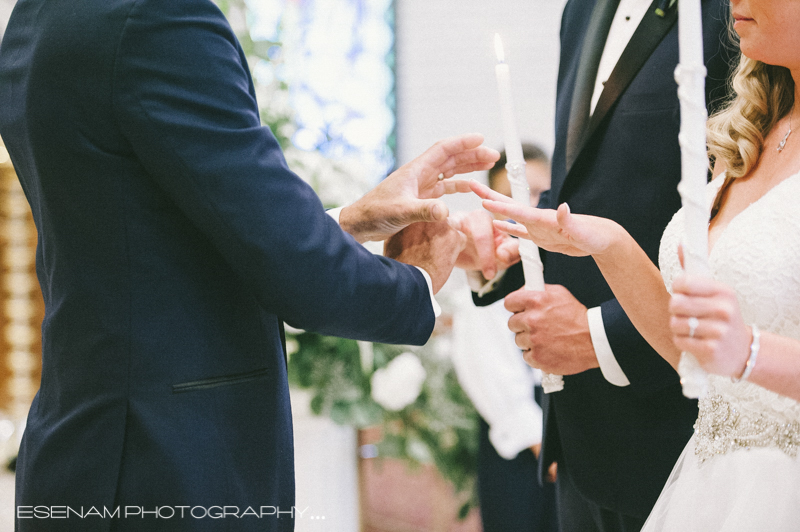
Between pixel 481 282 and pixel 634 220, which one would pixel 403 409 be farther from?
pixel 634 220

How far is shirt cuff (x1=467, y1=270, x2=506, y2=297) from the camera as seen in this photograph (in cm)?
174

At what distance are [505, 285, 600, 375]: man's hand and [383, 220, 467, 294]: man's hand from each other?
154mm

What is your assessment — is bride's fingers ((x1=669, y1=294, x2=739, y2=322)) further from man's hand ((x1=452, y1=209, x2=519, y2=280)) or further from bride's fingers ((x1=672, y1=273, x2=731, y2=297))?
man's hand ((x1=452, y1=209, x2=519, y2=280))

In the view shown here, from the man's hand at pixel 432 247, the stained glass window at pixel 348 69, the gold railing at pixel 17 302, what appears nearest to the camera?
the man's hand at pixel 432 247

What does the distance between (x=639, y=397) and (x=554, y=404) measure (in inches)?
8.5

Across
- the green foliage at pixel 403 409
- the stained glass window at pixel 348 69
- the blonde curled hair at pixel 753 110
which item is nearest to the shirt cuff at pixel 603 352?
the blonde curled hair at pixel 753 110

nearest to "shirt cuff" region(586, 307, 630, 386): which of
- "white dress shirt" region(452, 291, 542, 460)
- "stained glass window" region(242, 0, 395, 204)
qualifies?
"white dress shirt" region(452, 291, 542, 460)

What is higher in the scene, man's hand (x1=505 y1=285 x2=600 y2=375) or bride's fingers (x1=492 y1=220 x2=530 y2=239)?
bride's fingers (x1=492 y1=220 x2=530 y2=239)

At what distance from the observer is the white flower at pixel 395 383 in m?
2.45

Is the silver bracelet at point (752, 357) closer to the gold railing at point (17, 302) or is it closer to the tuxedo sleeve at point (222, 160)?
the tuxedo sleeve at point (222, 160)

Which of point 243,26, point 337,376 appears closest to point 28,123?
point 337,376

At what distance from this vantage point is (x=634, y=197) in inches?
56.9

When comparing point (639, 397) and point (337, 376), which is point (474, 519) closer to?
point (337, 376)

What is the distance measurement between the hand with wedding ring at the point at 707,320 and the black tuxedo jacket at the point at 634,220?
644mm
